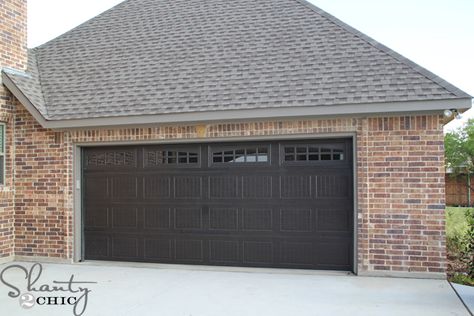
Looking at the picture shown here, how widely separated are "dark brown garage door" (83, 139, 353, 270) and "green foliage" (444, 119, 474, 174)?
1144 inches

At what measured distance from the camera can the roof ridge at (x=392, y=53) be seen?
7418mm

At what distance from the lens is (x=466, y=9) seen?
1521 cm

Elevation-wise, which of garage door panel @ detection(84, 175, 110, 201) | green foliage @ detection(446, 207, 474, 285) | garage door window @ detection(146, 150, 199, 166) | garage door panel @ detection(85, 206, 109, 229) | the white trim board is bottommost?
green foliage @ detection(446, 207, 474, 285)

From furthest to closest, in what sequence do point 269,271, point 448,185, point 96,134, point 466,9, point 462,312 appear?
point 448,185 → point 466,9 → point 96,134 → point 269,271 → point 462,312

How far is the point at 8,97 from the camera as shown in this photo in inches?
377

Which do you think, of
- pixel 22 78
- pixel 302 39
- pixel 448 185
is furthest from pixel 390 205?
pixel 448 185

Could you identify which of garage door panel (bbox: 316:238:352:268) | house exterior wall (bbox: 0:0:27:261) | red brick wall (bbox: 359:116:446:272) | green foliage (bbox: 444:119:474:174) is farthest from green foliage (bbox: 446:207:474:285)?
Result: green foliage (bbox: 444:119:474:174)

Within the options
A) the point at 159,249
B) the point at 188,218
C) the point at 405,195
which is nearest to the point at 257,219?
the point at 188,218

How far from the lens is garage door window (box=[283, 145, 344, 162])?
8.25 m

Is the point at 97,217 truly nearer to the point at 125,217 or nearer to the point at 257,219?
the point at 125,217

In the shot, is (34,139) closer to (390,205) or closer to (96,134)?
(96,134)

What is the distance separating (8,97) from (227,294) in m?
6.29

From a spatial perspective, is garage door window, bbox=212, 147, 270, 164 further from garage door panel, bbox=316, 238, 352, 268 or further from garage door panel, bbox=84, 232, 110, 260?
garage door panel, bbox=84, 232, 110, 260

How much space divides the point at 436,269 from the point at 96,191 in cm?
649
